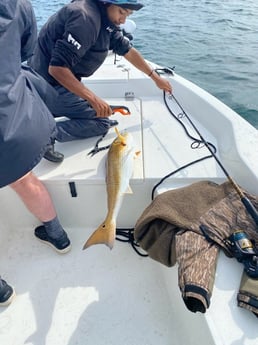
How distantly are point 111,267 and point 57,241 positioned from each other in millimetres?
434

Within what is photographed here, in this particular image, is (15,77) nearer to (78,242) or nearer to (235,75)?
(78,242)

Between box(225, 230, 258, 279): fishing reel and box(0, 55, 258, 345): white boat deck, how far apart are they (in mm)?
68

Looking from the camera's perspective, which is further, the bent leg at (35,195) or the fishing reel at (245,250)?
the bent leg at (35,195)

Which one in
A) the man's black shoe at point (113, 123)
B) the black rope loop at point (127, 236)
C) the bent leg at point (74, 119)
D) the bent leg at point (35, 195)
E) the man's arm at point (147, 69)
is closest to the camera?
the bent leg at point (35, 195)

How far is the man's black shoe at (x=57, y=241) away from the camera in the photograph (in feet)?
7.57

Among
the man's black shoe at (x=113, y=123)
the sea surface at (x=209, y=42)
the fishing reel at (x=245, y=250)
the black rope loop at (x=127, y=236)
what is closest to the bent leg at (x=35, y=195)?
the black rope loop at (x=127, y=236)

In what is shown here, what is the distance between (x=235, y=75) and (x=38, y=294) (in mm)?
5394

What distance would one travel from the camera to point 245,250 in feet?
4.87

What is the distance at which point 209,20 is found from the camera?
939cm

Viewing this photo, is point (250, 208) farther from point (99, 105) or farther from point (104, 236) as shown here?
point (99, 105)

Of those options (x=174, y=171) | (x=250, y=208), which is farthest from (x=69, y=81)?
(x=250, y=208)

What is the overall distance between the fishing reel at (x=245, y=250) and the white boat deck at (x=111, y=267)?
68 mm

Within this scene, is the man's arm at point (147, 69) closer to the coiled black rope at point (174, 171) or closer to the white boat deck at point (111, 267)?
the coiled black rope at point (174, 171)

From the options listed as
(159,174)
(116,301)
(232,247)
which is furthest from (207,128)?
(116,301)
